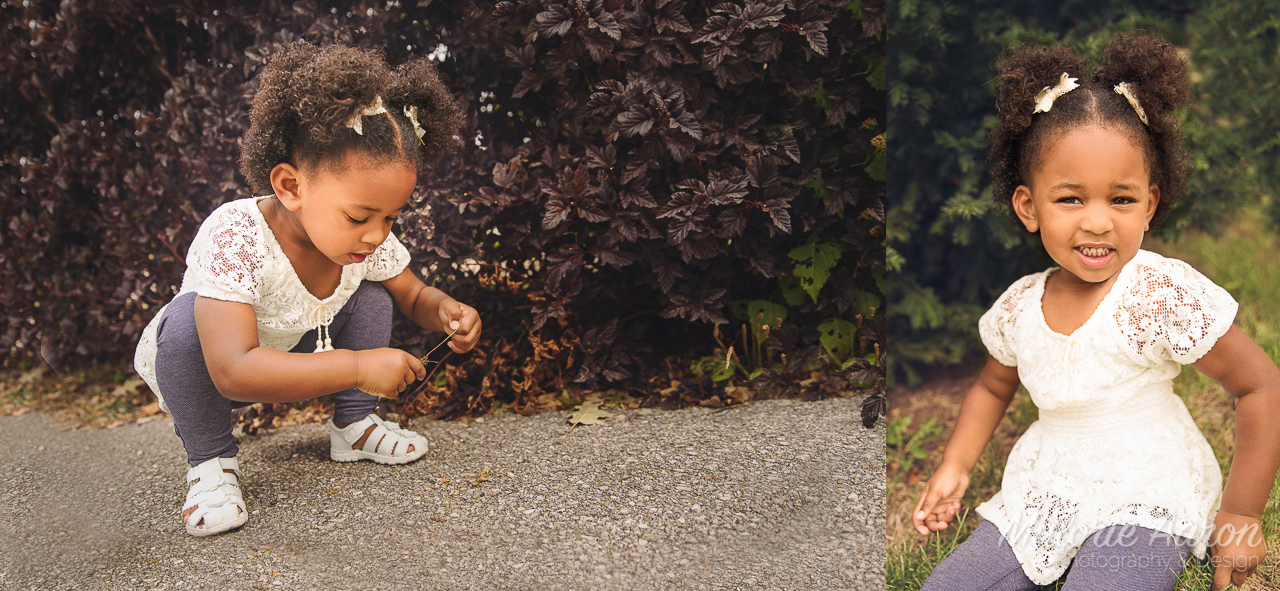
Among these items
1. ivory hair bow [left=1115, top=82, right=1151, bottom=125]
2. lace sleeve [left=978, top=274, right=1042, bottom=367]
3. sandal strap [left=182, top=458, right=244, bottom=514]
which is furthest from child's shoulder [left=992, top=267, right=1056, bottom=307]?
sandal strap [left=182, top=458, right=244, bottom=514]

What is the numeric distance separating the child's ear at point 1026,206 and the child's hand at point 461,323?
1.09 meters

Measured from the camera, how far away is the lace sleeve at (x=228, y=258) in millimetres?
1441

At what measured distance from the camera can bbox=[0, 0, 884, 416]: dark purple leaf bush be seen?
169 centimetres

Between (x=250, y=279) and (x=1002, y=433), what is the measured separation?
73.9 inches

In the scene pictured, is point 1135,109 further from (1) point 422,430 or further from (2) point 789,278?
(1) point 422,430

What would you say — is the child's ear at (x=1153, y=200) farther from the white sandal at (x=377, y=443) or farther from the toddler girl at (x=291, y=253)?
the white sandal at (x=377, y=443)

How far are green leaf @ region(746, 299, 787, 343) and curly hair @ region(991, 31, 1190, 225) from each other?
2.25ft

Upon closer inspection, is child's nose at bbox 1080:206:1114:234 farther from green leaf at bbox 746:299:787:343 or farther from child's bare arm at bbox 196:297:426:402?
child's bare arm at bbox 196:297:426:402

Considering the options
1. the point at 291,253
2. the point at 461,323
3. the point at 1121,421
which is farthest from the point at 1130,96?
the point at 291,253

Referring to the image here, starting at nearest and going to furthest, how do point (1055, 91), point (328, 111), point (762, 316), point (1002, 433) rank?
point (328, 111) < point (1055, 91) < point (762, 316) < point (1002, 433)

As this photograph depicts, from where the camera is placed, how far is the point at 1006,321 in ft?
5.44

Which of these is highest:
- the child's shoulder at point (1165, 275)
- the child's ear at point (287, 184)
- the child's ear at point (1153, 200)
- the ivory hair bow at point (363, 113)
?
the ivory hair bow at point (363, 113)

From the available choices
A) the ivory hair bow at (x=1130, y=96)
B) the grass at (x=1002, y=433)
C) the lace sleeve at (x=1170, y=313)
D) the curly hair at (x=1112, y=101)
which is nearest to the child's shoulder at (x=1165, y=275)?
the lace sleeve at (x=1170, y=313)

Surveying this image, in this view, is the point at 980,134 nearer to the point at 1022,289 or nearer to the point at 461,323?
the point at 1022,289
